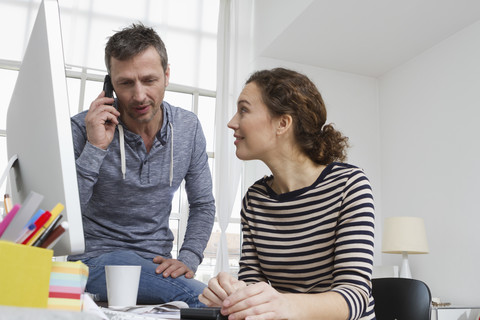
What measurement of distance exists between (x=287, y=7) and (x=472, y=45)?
1.68m

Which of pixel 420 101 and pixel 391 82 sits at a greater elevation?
pixel 391 82

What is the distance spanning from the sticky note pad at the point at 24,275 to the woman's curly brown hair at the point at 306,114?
1004 millimetres

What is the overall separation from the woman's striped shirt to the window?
359 cm

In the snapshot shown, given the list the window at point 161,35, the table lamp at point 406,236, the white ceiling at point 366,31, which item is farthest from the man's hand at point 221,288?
the window at point 161,35

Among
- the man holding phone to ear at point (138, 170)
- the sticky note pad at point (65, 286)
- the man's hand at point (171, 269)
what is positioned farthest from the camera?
the man holding phone to ear at point (138, 170)

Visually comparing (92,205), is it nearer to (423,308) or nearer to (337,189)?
(337,189)

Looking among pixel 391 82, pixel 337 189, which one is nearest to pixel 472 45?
pixel 391 82

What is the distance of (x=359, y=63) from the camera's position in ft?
16.8

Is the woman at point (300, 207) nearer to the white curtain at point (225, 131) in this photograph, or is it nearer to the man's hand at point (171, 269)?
the man's hand at point (171, 269)

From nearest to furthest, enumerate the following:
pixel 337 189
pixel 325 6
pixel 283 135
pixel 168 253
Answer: pixel 337 189 < pixel 283 135 < pixel 168 253 < pixel 325 6

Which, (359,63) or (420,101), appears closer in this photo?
(420,101)

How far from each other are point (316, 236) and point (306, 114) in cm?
37

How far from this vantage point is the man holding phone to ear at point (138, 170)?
4.48ft

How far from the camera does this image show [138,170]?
4.88ft
